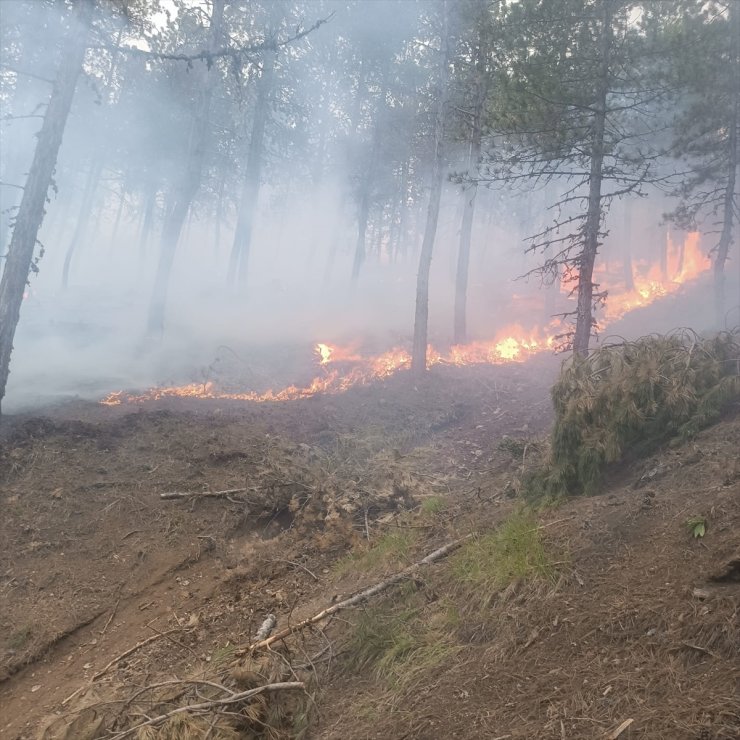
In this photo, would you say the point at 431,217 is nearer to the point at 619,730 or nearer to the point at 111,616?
the point at 111,616

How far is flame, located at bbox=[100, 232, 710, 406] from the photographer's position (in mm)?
14125

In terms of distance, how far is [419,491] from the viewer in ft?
24.3

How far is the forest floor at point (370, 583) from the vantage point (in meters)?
2.70

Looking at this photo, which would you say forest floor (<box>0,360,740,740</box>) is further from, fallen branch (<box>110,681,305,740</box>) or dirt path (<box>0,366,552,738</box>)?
fallen branch (<box>110,681,305,740</box>)

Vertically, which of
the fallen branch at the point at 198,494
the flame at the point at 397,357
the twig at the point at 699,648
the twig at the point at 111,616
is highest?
the flame at the point at 397,357

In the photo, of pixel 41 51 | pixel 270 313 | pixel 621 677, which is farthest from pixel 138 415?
pixel 270 313

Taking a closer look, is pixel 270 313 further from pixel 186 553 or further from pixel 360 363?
pixel 186 553

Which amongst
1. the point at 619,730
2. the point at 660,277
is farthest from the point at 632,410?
the point at 660,277

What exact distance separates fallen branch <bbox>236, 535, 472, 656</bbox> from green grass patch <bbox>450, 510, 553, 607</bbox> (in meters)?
0.18

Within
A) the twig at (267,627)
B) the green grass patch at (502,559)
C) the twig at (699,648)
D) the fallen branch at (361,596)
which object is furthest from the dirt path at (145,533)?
the twig at (699,648)

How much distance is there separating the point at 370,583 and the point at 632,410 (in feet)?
10.2

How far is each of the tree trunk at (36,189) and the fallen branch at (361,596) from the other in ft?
24.4

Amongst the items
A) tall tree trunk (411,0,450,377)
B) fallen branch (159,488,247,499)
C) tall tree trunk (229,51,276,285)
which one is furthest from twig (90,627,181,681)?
tall tree trunk (229,51,276,285)

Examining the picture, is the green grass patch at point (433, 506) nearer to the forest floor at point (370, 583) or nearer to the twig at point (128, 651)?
the forest floor at point (370, 583)
